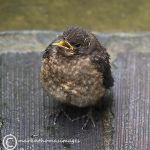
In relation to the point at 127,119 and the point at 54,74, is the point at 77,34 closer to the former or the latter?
the point at 54,74

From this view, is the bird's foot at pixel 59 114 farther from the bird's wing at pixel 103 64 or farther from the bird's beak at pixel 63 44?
the bird's beak at pixel 63 44

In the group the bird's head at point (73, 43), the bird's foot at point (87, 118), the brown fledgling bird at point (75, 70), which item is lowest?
the bird's foot at point (87, 118)

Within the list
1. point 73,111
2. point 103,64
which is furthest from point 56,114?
point 103,64

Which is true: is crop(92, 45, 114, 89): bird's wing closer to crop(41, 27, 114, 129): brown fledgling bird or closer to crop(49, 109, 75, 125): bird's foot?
crop(41, 27, 114, 129): brown fledgling bird

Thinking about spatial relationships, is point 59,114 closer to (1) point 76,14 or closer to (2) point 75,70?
(2) point 75,70

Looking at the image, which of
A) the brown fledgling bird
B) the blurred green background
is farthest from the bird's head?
the blurred green background

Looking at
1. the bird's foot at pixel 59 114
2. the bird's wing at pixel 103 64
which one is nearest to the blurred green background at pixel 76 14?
the bird's wing at pixel 103 64

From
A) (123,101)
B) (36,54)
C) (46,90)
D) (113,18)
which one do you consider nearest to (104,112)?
(123,101)
